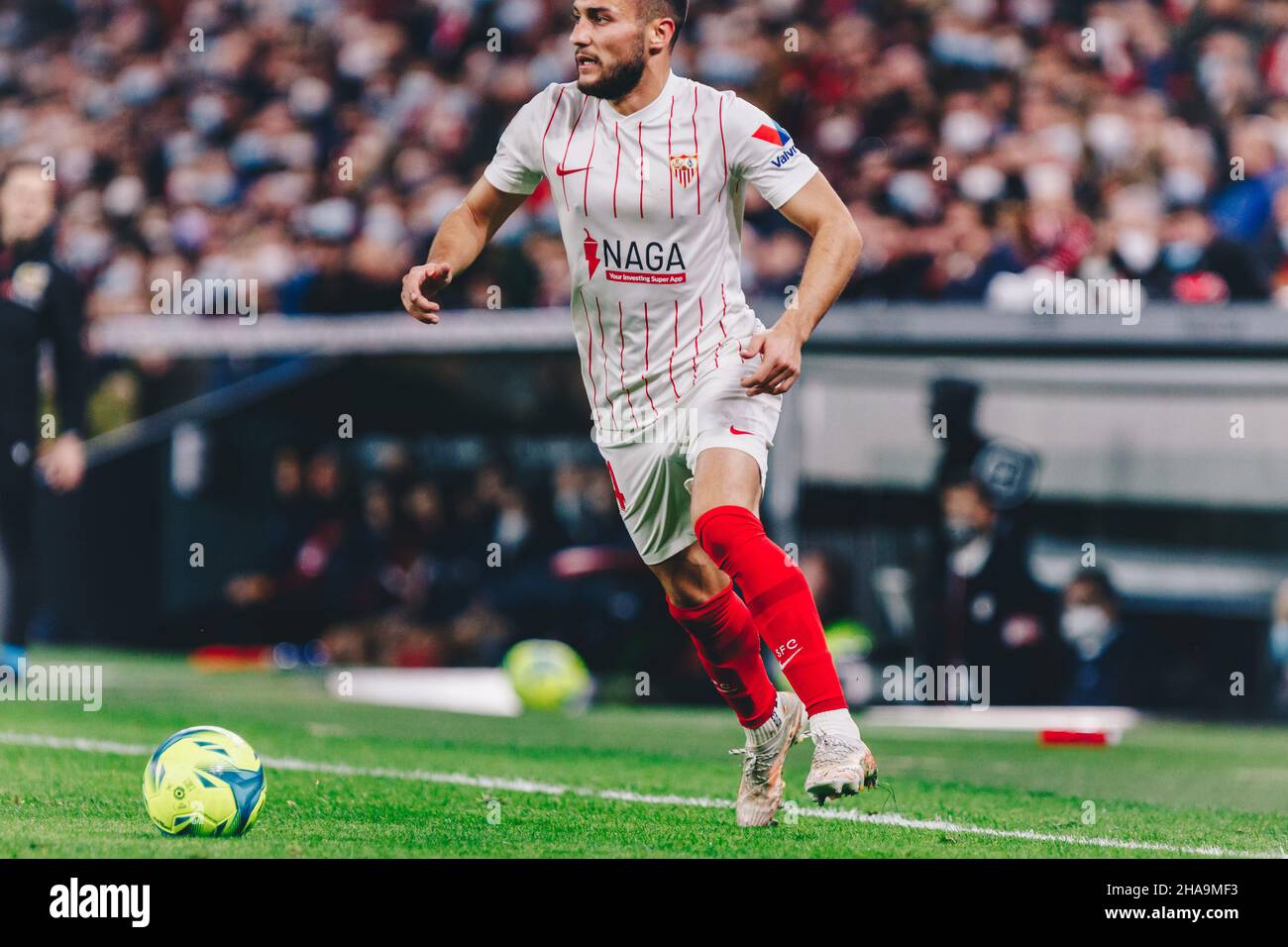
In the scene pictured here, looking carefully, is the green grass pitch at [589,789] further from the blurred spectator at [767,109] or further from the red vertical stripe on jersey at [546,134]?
the blurred spectator at [767,109]

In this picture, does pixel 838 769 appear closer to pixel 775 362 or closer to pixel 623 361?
pixel 775 362

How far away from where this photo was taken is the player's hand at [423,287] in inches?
215

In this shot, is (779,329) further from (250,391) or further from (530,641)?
(250,391)

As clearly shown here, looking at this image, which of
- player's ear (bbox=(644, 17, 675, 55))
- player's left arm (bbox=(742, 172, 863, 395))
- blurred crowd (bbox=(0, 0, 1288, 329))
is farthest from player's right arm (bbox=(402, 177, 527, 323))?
blurred crowd (bbox=(0, 0, 1288, 329))

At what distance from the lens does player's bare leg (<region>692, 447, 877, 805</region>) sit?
4.95 metres

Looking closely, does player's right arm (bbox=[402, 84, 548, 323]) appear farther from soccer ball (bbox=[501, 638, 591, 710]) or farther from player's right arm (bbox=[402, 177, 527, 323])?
soccer ball (bbox=[501, 638, 591, 710])

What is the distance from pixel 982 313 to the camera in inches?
446

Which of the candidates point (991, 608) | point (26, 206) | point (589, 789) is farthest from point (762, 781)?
point (991, 608)

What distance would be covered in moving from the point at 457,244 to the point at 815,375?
6.18 meters

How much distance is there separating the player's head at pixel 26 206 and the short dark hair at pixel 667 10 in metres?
4.69

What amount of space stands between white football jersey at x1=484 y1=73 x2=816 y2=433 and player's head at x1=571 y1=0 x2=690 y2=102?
0.51 ft

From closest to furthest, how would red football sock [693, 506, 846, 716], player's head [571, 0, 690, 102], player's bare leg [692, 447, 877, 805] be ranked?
player's bare leg [692, 447, 877, 805]
red football sock [693, 506, 846, 716]
player's head [571, 0, 690, 102]

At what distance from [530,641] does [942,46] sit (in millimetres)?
5663
